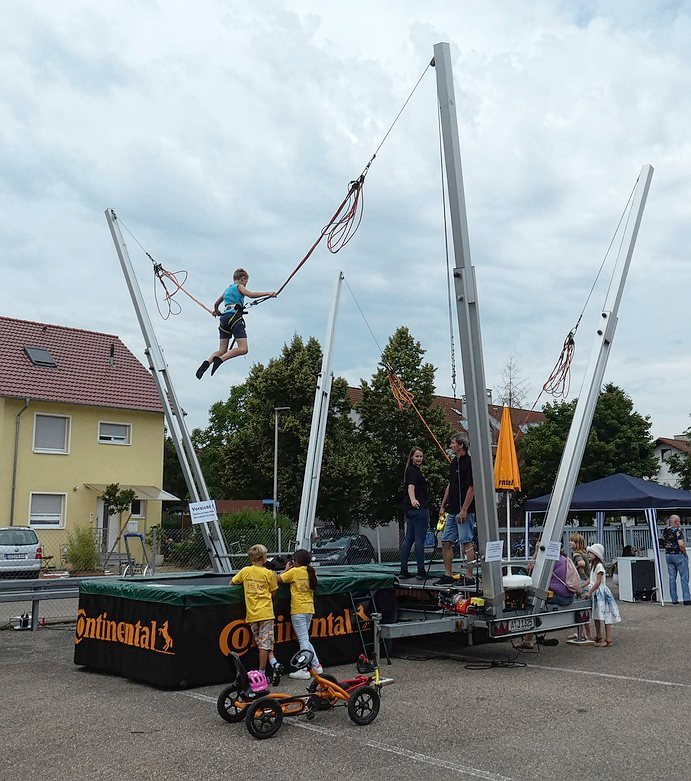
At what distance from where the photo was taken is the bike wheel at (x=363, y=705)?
7.04 meters

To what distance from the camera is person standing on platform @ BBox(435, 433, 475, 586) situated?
36.5 ft

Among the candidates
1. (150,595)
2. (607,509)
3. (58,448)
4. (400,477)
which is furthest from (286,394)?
(150,595)

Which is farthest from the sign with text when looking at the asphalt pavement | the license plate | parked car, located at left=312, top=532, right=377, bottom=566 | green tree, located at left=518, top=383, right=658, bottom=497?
green tree, located at left=518, top=383, right=658, bottom=497

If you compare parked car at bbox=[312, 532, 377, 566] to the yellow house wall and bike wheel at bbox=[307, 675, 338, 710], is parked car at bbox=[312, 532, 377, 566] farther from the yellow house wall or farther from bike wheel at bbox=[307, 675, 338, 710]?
bike wheel at bbox=[307, 675, 338, 710]

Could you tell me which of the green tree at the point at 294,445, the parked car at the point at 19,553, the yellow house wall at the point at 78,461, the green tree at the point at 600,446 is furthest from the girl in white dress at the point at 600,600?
the green tree at the point at 600,446

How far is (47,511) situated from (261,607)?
1000 inches

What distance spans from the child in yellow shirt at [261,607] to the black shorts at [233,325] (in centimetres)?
349

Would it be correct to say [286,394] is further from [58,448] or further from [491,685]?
[491,685]

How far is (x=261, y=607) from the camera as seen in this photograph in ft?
28.6

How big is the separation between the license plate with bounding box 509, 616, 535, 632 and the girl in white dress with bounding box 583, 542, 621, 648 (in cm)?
160

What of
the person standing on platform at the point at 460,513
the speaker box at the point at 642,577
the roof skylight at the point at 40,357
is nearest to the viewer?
the person standing on platform at the point at 460,513

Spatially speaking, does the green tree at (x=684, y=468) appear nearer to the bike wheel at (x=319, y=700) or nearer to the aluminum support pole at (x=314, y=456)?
the aluminum support pole at (x=314, y=456)

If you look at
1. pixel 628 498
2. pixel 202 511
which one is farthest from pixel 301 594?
pixel 628 498

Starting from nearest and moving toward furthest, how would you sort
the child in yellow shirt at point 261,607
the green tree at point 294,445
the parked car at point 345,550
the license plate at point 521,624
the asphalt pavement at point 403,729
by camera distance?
the asphalt pavement at point 403,729
the child in yellow shirt at point 261,607
the license plate at point 521,624
the parked car at point 345,550
the green tree at point 294,445
